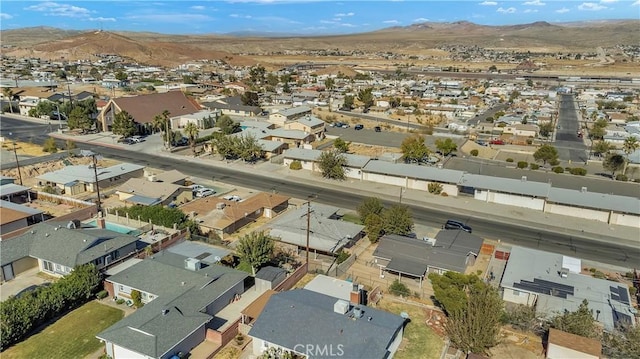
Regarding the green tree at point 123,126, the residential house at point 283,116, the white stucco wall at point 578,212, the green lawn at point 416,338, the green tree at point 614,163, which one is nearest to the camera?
the green lawn at point 416,338

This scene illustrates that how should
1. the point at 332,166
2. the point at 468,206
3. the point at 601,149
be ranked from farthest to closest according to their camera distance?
1. the point at 601,149
2. the point at 332,166
3. the point at 468,206

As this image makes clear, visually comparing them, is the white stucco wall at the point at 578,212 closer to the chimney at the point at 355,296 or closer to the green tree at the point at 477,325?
the green tree at the point at 477,325

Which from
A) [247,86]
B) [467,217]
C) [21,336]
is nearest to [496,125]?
[467,217]

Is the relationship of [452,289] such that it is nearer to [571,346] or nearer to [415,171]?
[571,346]

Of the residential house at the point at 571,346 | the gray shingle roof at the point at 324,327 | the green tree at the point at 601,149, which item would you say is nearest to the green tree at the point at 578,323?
the residential house at the point at 571,346

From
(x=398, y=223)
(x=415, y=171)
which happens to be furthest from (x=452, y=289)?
(x=415, y=171)
